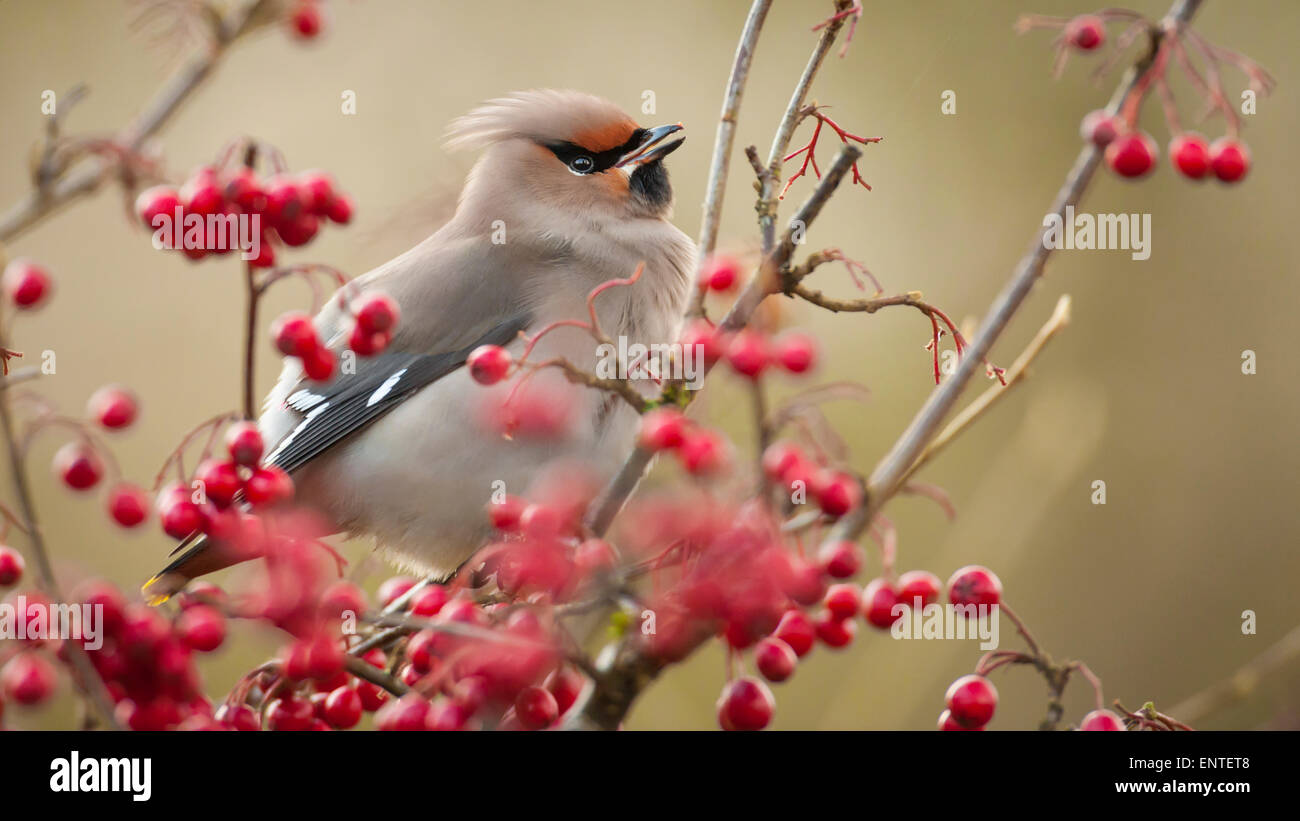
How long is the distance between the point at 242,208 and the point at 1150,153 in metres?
0.88

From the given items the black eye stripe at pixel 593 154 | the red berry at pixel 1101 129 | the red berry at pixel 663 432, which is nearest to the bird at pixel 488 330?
the black eye stripe at pixel 593 154

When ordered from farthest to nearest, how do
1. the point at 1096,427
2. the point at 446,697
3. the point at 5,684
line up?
the point at 1096,427, the point at 446,697, the point at 5,684

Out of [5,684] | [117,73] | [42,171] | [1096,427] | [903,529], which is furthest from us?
[117,73]

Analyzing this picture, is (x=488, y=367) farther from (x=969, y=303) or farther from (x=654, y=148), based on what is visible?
(x=969, y=303)

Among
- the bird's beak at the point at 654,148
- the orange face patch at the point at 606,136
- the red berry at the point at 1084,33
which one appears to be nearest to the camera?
the red berry at the point at 1084,33

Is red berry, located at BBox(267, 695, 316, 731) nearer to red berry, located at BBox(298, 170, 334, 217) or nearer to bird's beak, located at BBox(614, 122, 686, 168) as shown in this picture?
red berry, located at BBox(298, 170, 334, 217)

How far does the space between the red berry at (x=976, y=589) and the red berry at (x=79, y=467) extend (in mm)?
911

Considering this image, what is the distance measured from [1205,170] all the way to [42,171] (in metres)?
1.06

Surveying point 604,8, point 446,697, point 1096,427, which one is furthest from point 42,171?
point 604,8

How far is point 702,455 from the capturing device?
3.42ft

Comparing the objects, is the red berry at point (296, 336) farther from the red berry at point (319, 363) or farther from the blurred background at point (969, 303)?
the blurred background at point (969, 303)

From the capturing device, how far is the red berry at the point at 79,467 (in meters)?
1.34

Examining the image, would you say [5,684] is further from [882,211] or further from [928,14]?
[928,14]

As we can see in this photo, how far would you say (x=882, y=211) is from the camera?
418cm
